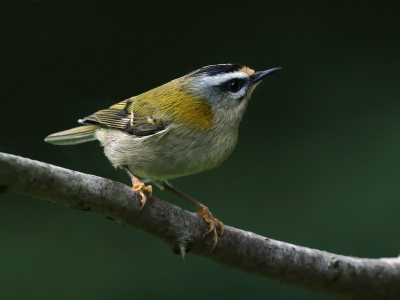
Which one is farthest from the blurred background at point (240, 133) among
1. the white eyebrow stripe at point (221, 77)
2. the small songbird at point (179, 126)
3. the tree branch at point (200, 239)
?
the tree branch at point (200, 239)

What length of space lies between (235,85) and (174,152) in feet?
1.38

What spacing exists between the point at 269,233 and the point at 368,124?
3.07 ft

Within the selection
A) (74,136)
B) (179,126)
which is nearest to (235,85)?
(179,126)

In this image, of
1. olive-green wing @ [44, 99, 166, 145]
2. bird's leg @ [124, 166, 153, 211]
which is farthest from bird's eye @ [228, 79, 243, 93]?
bird's leg @ [124, 166, 153, 211]

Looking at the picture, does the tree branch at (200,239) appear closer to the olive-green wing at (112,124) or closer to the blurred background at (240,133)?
the olive-green wing at (112,124)

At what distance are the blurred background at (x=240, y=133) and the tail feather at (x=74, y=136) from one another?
0.04m

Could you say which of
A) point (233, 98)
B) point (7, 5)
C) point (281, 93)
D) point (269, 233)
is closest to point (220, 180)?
point (269, 233)

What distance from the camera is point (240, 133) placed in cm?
287

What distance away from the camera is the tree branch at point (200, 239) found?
1.31 m

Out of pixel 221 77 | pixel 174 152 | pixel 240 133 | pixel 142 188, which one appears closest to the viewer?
pixel 142 188

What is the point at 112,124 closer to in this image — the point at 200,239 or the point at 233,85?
the point at 233,85

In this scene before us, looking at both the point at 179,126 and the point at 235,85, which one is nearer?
the point at 179,126

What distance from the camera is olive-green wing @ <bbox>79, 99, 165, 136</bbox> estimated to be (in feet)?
6.29

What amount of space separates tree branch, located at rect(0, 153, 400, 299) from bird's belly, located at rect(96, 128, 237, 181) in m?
0.20
